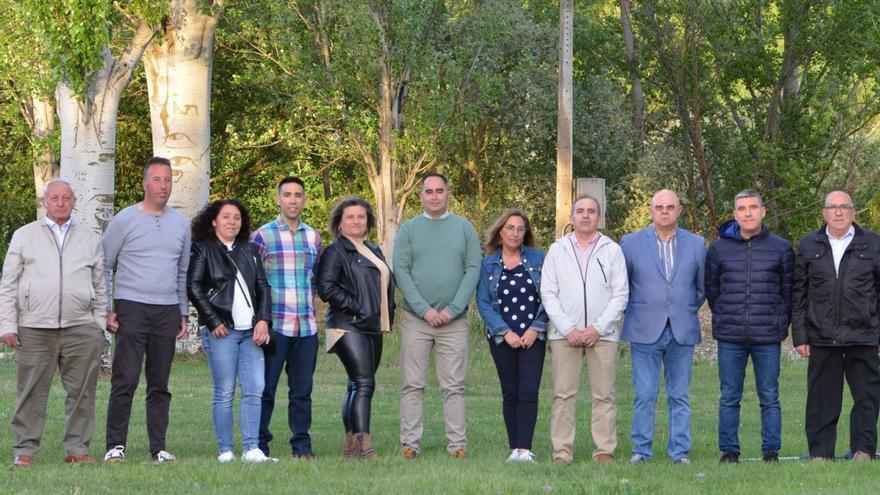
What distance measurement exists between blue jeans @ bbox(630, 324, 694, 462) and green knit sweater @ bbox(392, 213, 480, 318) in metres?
1.41

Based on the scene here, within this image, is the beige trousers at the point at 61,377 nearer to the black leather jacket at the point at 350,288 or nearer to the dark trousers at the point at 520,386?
the black leather jacket at the point at 350,288

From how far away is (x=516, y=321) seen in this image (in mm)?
10805

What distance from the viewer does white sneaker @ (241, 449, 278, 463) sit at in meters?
10.3

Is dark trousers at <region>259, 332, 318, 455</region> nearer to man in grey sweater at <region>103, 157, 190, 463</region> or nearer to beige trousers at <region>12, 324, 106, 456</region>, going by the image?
man in grey sweater at <region>103, 157, 190, 463</region>

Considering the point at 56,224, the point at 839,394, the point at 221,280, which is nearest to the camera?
the point at 56,224

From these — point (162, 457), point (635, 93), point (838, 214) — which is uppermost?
point (635, 93)

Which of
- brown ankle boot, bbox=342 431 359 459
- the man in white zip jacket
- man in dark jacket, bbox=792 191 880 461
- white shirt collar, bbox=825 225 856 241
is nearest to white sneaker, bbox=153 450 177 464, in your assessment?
brown ankle boot, bbox=342 431 359 459

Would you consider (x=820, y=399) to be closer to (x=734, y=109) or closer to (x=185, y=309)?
(x=185, y=309)

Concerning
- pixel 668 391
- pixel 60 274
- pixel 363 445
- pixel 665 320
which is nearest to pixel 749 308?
pixel 665 320

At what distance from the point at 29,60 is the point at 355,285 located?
15392mm

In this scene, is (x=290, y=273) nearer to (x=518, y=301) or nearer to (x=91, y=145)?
(x=518, y=301)

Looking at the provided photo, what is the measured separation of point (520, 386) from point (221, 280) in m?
2.39

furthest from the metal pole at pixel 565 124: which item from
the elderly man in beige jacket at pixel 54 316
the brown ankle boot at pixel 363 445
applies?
the elderly man in beige jacket at pixel 54 316

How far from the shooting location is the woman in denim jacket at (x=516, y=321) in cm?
1074
